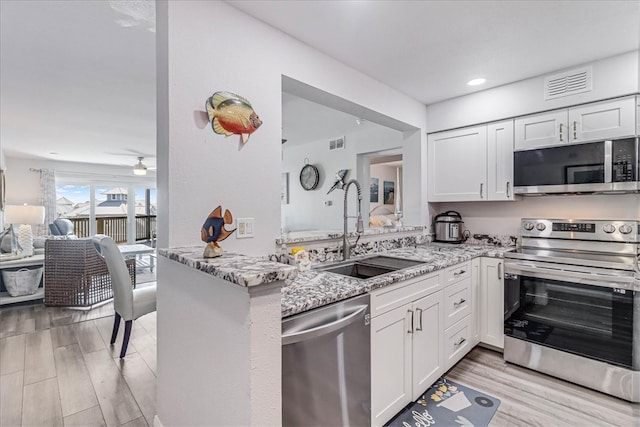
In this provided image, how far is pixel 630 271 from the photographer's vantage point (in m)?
1.95

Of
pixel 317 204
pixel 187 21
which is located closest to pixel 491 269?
pixel 187 21

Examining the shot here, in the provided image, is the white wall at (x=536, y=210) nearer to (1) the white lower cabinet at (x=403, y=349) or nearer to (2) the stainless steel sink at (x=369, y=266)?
(2) the stainless steel sink at (x=369, y=266)

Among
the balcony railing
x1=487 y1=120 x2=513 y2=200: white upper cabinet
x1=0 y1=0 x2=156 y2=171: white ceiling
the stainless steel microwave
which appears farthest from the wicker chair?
the stainless steel microwave

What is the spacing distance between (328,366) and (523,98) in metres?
2.72

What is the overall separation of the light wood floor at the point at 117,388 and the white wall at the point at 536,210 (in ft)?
3.98

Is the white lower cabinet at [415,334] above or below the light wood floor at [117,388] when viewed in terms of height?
above

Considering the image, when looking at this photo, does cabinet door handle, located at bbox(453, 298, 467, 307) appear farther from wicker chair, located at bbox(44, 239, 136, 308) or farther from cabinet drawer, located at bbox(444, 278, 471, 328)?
wicker chair, located at bbox(44, 239, 136, 308)

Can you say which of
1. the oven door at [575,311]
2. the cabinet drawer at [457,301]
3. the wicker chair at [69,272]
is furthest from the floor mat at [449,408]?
the wicker chair at [69,272]

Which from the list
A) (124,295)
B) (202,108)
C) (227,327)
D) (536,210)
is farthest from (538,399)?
(124,295)

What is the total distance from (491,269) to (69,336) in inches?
159

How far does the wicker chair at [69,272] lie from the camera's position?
3820 millimetres

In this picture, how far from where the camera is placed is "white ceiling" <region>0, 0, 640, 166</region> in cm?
170

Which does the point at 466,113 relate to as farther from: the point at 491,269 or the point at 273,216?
the point at 273,216

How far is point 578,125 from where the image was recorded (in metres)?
2.34
